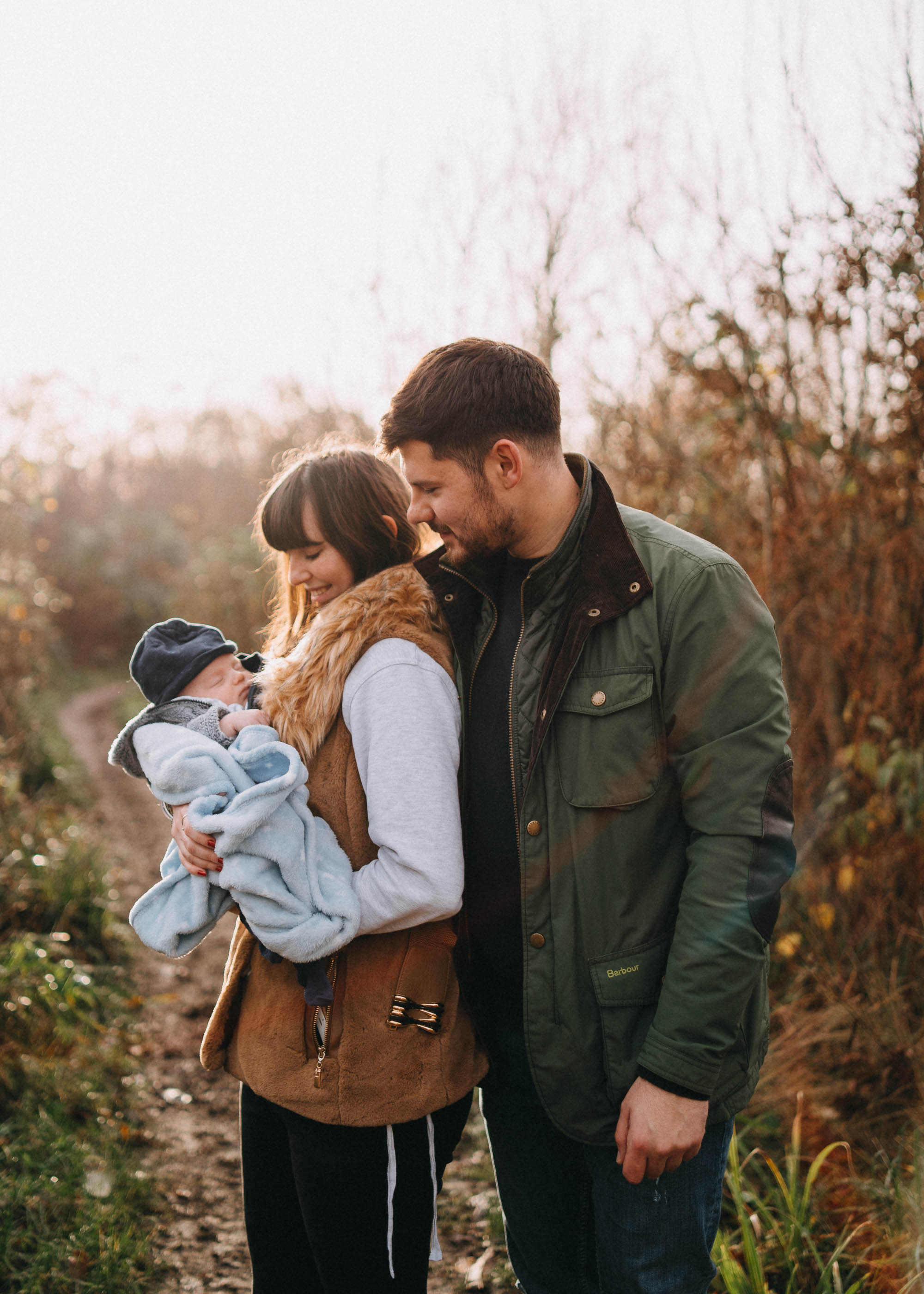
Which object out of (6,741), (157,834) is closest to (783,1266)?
(157,834)

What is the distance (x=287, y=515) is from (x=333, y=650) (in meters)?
0.45

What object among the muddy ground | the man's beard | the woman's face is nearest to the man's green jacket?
the man's beard

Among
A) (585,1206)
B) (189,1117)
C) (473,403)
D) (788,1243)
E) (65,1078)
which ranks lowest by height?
(189,1117)

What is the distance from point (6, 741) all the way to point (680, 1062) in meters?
6.26

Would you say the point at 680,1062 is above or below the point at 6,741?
above

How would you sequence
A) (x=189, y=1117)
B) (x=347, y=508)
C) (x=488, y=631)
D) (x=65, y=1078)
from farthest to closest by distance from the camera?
(x=189, y=1117), (x=65, y=1078), (x=347, y=508), (x=488, y=631)

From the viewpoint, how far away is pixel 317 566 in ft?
6.42

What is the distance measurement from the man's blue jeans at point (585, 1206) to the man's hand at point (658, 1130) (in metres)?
0.11

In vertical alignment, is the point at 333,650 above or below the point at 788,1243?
above

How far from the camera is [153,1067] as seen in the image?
3.74 m

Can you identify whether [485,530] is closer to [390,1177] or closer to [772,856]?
[772,856]

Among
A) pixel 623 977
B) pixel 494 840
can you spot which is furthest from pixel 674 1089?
pixel 494 840

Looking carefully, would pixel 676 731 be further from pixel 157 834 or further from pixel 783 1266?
pixel 157 834

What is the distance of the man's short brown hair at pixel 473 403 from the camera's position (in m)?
1.69
